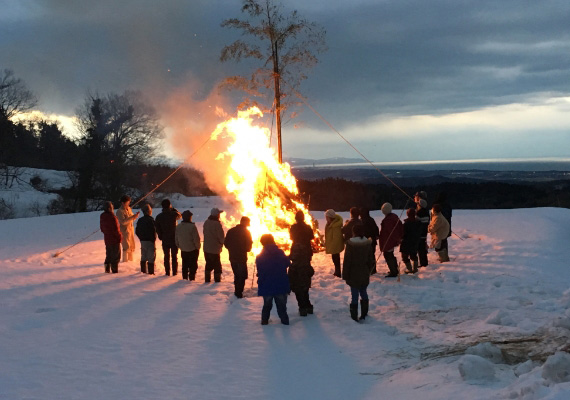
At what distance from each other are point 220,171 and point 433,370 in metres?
11.9

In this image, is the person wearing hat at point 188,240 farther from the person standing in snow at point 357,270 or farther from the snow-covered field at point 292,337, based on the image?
the person standing in snow at point 357,270

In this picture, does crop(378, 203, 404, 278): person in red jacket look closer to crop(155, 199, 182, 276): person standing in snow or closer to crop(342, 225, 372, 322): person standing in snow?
crop(342, 225, 372, 322): person standing in snow

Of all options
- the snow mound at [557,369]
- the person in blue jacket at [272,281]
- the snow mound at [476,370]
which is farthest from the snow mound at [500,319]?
the person in blue jacket at [272,281]

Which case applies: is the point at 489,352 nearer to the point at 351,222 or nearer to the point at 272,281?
the point at 272,281

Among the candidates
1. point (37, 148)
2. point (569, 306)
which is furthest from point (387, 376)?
point (37, 148)

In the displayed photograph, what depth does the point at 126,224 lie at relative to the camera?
1344 cm

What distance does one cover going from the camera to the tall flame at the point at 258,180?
14906 millimetres

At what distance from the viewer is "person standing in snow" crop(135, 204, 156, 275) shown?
11938mm

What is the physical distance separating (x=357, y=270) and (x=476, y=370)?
3.31 m

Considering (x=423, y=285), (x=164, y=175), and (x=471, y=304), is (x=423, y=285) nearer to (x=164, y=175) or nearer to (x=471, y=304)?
(x=471, y=304)

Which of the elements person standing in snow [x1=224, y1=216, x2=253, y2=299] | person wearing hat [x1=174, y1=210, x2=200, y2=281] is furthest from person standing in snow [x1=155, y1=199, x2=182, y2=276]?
person standing in snow [x1=224, y1=216, x2=253, y2=299]

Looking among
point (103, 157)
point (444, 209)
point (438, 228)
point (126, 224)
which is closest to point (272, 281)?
point (438, 228)

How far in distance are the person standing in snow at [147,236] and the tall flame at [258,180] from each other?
3628 millimetres

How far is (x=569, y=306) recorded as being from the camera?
834 centimetres
